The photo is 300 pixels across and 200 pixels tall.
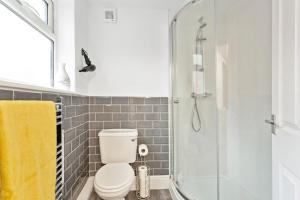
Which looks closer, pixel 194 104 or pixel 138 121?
pixel 194 104

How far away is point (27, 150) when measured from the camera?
77cm

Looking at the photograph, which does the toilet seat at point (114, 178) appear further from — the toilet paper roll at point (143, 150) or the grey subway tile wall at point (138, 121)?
the grey subway tile wall at point (138, 121)

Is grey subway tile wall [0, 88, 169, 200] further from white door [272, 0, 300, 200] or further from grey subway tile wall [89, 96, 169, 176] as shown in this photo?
white door [272, 0, 300, 200]

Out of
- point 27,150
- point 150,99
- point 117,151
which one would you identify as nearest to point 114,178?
point 117,151

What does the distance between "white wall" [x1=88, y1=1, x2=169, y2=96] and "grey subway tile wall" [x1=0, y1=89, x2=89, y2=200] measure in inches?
17.5

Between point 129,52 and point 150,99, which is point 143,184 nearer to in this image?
point 150,99

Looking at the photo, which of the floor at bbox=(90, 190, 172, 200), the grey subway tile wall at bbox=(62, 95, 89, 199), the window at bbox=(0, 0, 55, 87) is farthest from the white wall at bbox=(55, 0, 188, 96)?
the floor at bbox=(90, 190, 172, 200)

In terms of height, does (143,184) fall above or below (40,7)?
below

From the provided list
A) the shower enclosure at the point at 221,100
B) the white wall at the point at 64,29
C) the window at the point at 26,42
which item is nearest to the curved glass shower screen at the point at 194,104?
the shower enclosure at the point at 221,100

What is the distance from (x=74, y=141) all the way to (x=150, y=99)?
108 cm

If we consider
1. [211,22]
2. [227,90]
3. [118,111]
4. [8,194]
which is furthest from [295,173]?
[118,111]

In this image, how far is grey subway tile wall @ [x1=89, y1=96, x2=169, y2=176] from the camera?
249 cm

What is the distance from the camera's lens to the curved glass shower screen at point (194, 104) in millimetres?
2162

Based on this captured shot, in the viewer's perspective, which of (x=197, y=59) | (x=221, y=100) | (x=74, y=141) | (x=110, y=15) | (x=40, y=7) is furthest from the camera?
(x=110, y=15)
